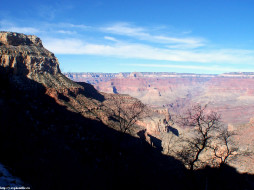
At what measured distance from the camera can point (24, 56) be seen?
43.8 meters

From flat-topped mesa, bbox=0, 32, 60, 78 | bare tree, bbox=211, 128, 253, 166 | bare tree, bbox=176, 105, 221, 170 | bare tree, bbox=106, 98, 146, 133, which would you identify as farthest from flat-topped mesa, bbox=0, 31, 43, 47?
bare tree, bbox=211, 128, 253, 166

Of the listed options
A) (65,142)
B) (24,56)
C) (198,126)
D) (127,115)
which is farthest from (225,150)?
(24,56)

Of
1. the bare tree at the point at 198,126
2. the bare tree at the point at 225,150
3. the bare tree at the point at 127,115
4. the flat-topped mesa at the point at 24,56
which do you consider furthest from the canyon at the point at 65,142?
the bare tree at the point at 198,126

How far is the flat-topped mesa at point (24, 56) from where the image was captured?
3966cm

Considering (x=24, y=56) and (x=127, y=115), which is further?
(x=127, y=115)

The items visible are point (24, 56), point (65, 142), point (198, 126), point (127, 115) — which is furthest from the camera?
point (127, 115)

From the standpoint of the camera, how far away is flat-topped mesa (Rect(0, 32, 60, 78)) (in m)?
39.7

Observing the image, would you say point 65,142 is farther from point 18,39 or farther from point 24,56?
point 18,39

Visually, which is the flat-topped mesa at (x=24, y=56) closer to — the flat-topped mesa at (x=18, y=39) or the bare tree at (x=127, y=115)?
the flat-topped mesa at (x=18, y=39)

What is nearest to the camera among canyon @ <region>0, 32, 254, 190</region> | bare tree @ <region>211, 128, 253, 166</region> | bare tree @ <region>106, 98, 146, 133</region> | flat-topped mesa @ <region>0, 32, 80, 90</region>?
bare tree @ <region>211, 128, 253, 166</region>

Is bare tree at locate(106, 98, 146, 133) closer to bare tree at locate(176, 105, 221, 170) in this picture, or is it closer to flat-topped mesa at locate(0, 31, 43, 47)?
bare tree at locate(176, 105, 221, 170)

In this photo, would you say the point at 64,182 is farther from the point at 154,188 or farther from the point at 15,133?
the point at 154,188

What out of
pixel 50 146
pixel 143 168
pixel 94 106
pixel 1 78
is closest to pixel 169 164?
pixel 143 168

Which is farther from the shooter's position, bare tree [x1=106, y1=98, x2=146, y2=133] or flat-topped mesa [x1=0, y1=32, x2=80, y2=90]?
flat-topped mesa [x1=0, y1=32, x2=80, y2=90]
